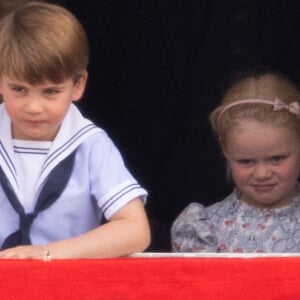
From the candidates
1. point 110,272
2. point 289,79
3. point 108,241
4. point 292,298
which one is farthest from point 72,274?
point 289,79

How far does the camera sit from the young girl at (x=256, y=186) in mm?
2430

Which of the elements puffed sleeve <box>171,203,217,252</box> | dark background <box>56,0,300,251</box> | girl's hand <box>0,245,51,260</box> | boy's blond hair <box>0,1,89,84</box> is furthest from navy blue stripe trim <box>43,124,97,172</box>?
dark background <box>56,0,300,251</box>

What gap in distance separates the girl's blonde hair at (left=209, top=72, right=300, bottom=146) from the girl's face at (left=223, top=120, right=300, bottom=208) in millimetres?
20

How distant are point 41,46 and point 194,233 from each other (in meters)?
0.62

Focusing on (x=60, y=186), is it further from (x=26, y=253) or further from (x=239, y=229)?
(x=239, y=229)

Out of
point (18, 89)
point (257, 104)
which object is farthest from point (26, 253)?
point (257, 104)

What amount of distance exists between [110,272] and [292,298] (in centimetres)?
27

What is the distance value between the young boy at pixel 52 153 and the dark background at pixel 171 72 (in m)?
0.59

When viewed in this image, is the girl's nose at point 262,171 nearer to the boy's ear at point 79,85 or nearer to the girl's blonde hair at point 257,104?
the girl's blonde hair at point 257,104

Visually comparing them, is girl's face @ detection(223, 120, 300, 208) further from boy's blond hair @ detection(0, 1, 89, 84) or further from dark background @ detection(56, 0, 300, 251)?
boy's blond hair @ detection(0, 1, 89, 84)

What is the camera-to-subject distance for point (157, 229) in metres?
2.81

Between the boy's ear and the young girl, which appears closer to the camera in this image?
the boy's ear

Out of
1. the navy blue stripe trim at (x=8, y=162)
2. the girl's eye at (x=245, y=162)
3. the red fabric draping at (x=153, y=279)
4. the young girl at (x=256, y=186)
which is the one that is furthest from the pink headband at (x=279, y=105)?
the red fabric draping at (x=153, y=279)

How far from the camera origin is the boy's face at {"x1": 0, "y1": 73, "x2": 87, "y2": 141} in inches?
80.4
